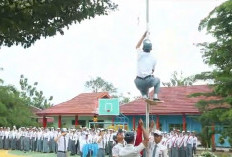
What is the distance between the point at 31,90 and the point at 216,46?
3578 centimetres

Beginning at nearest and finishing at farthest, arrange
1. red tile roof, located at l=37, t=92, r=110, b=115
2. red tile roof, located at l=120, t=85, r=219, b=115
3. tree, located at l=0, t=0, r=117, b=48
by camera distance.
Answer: tree, located at l=0, t=0, r=117, b=48 → red tile roof, located at l=120, t=85, r=219, b=115 → red tile roof, located at l=37, t=92, r=110, b=115

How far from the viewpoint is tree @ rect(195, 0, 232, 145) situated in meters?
14.6

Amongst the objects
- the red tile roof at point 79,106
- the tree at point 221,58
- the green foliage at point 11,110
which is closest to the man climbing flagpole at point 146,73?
the tree at point 221,58

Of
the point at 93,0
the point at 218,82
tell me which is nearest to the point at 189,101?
the point at 218,82

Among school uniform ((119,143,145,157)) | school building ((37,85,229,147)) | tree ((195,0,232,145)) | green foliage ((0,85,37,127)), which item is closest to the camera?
school uniform ((119,143,145,157))

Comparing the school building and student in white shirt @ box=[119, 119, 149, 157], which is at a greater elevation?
the school building

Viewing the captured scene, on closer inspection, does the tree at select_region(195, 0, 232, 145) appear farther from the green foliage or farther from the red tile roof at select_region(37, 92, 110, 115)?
the green foliage

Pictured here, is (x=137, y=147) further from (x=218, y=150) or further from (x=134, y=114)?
(x=134, y=114)

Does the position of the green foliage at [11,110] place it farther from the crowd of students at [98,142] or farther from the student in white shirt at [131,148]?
the student in white shirt at [131,148]

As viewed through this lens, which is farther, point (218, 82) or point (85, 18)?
point (218, 82)

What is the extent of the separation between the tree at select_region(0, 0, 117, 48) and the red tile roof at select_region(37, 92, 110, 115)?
18.9 meters

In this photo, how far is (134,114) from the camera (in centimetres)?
2575

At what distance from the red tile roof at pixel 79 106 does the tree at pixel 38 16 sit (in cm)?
1894

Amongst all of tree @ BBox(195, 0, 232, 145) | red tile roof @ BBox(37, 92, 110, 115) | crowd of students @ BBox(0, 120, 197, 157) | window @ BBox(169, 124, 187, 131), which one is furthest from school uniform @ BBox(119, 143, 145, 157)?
red tile roof @ BBox(37, 92, 110, 115)
